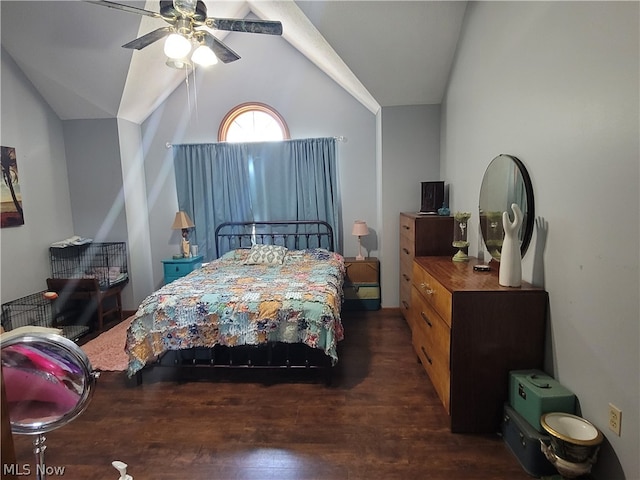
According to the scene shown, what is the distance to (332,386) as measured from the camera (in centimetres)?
257

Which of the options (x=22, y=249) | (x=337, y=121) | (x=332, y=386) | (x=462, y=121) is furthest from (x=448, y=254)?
(x=22, y=249)

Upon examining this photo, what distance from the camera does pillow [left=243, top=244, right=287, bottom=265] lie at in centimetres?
385

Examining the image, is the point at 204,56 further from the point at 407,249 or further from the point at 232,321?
the point at 407,249

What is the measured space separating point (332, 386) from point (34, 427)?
2.02 m

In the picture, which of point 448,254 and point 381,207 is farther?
point 381,207

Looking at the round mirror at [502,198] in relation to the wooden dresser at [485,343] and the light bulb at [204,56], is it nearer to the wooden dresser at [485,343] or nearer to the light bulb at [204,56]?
the wooden dresser at [485,343]

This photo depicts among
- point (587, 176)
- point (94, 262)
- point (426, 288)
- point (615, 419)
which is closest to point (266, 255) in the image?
point (426, 288)

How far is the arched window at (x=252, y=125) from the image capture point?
441cm

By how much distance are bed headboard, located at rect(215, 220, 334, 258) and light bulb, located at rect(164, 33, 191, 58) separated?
234 centimetres

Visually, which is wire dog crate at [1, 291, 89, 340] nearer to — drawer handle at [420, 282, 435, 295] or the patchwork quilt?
the patchwork quilt

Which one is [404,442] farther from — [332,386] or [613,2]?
[613,2]

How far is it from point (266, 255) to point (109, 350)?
67.4 inches

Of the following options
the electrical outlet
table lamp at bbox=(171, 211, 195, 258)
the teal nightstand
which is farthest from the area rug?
the electrical outlet

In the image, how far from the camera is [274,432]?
6.86 ft
